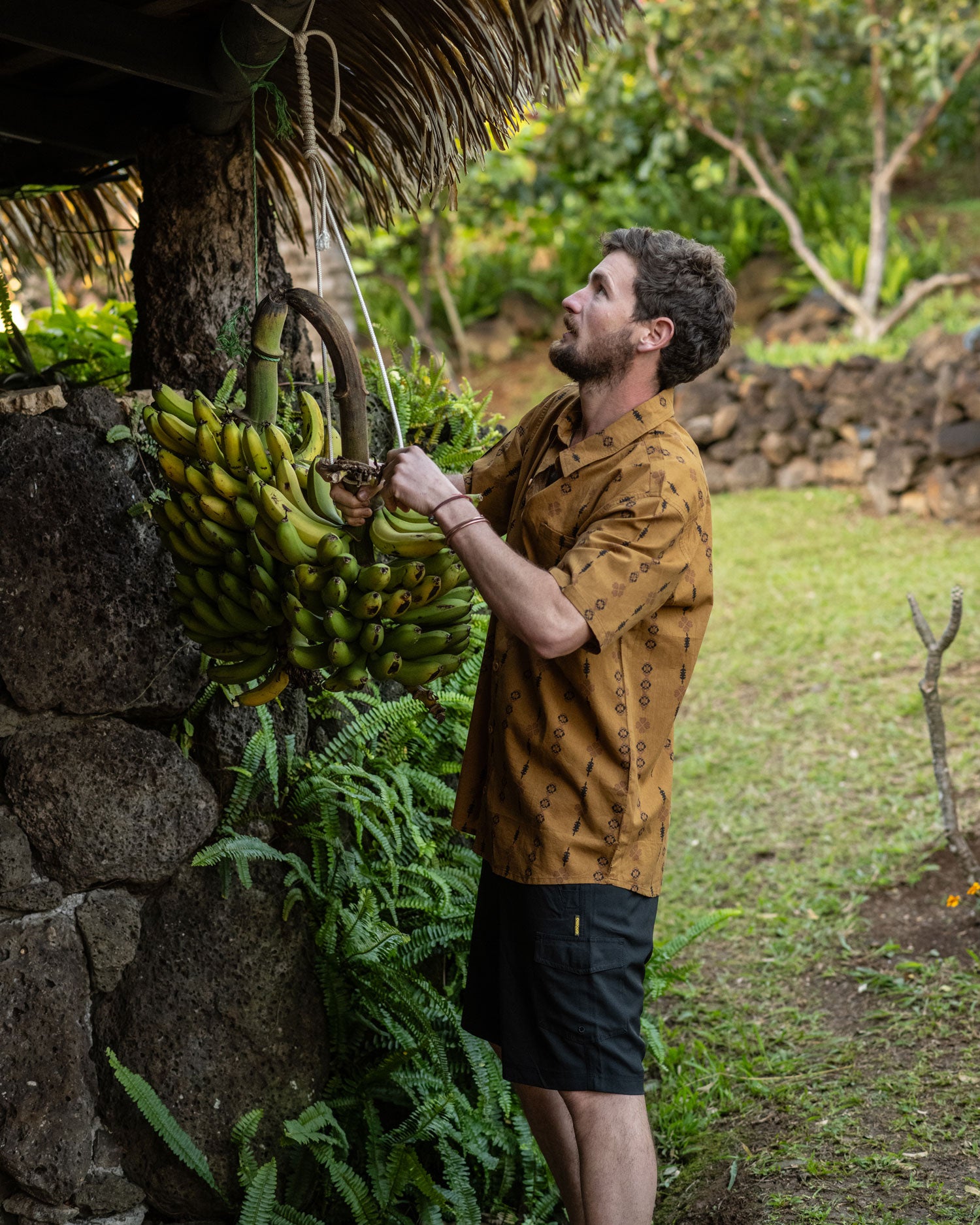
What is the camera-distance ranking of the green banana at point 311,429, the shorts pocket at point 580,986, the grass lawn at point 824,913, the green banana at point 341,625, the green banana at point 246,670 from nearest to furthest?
1. the green banana at point 341,625
2. the shorts pocket at point 580,986
3. the green banana at point 246,670
4. the green banana at point 311,429
5. the grass lawn at point 824,913

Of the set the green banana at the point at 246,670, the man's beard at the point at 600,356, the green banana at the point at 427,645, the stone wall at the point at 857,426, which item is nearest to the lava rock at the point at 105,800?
the green banana at the point at 246,670

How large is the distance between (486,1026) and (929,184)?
50.0ft

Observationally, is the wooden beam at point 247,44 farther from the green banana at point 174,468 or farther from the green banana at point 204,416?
the green banana at point 174,468

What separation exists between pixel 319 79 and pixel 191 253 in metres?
0.51

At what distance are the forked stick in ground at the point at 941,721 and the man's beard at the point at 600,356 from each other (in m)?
1.79

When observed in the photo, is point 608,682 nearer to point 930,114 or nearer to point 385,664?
point 385,664

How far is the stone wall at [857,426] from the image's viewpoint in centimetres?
814

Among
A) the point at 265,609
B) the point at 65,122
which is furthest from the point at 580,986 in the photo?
the point at 65,122

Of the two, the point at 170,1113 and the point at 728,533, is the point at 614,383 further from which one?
the point at 728,533

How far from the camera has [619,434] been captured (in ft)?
6.94

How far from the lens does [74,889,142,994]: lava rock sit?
8.08 ft

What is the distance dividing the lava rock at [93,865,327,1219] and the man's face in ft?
4.56

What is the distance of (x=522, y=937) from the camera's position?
85.0 inches

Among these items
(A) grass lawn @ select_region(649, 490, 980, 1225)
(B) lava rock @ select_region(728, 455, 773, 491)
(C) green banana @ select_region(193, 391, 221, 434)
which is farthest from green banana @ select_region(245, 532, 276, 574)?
(B) lava rock @ select_region(728, 455, 773, 491)
